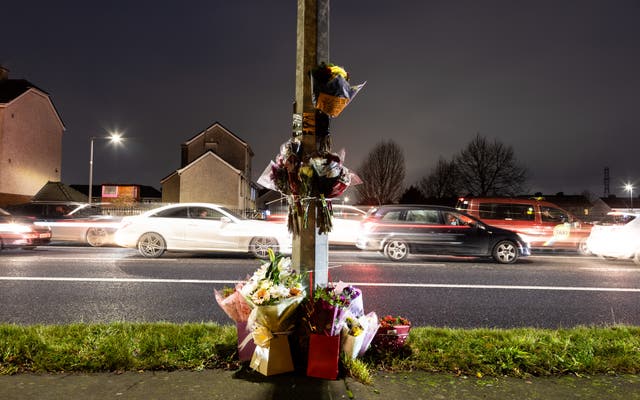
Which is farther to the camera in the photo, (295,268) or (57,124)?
(57,124)

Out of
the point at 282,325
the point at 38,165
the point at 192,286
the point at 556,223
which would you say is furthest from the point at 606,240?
the point at 38,165

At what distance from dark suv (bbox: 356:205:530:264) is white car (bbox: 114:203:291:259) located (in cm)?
282

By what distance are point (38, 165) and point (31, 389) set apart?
41.5 metres

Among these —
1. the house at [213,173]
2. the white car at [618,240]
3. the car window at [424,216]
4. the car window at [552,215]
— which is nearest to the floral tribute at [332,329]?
the car window at [424,216]

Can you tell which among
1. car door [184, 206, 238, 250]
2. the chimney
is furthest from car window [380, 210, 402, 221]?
the chimney

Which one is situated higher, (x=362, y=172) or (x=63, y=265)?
(x=362, y=172)

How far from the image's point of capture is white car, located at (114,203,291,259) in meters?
12.6

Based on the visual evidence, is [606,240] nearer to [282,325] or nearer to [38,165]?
[282,325]

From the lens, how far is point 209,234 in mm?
12758

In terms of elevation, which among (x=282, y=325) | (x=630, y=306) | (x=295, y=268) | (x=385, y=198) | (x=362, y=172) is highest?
(x=362, y=172)

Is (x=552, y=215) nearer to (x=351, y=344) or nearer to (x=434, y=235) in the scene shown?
(x=434, y=235)

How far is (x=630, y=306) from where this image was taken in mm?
6781

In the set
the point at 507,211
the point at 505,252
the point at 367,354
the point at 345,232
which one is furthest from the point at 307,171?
the point at 507,211

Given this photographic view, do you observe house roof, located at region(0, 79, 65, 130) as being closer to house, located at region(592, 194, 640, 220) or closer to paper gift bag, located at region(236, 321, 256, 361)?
paper gift bag, located at region(236, 321, 256, 361)
